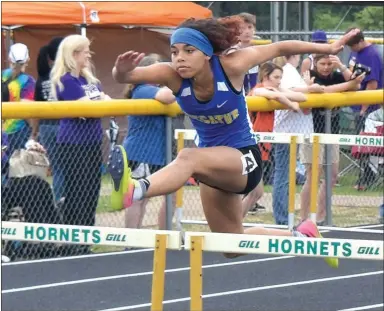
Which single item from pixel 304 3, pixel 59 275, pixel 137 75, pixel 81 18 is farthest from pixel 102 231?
pixel 304 3

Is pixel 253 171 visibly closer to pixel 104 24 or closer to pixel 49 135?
pixel 49 135

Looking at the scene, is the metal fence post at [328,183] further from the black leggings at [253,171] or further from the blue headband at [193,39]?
the blue headband at [193,39]

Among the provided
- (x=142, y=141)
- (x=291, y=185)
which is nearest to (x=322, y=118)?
(x=291, y=185)

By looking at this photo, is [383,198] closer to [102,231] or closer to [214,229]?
[214,229]

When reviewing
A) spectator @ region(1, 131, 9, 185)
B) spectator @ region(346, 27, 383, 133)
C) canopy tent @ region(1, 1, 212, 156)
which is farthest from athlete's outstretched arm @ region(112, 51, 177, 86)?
canopy tent @ region(1, 1, 212, 156)

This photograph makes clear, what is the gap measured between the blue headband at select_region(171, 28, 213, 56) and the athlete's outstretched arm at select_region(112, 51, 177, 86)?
0.57 feet

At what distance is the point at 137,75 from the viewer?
6359 mm

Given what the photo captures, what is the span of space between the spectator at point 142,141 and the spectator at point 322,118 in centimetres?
154

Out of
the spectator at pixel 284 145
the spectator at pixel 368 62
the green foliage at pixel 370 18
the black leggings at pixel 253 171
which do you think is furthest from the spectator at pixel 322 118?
the green foliage at pixel 370 18

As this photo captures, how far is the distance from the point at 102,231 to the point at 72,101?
4643 mm

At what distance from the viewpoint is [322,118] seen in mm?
11383

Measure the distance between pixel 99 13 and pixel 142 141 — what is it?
223 inches

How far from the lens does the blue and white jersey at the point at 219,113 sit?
20.9 ft

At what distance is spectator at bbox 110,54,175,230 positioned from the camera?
→ 10281 mm
